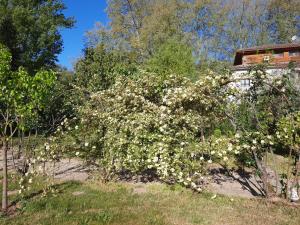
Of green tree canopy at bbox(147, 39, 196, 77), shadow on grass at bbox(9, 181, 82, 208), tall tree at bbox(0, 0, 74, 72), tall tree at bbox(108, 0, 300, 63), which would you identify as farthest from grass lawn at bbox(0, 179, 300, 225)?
tall tree at bbox(108, 0, 300, 63)

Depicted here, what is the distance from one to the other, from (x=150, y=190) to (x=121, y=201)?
1.01 meters

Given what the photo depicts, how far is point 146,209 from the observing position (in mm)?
6000

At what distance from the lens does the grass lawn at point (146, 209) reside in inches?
215

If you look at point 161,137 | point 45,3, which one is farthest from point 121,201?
point 45,3

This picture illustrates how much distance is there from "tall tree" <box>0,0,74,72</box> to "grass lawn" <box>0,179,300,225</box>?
42.9 feet

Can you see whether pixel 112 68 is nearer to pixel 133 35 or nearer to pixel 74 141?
pixel 74 141

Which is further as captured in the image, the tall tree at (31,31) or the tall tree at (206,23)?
the tall tree at (206,23)

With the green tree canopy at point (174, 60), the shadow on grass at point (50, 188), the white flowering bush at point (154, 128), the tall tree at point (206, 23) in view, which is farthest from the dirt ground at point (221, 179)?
the tall tree at point (206, 23)

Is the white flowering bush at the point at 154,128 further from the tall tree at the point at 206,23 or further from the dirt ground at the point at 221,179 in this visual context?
the tall tree at the point at 206,23

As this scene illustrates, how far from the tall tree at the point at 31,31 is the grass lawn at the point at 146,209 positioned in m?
13.1

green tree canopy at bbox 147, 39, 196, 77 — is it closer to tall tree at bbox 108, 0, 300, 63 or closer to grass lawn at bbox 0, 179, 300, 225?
grass lawn at bbox 0, 179, 300, 225

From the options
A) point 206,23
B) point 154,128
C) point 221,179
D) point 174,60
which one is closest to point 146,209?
point 154,128

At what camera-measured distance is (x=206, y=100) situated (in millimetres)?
6992

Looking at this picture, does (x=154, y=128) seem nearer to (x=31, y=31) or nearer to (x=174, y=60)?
(x=174, y=60)
